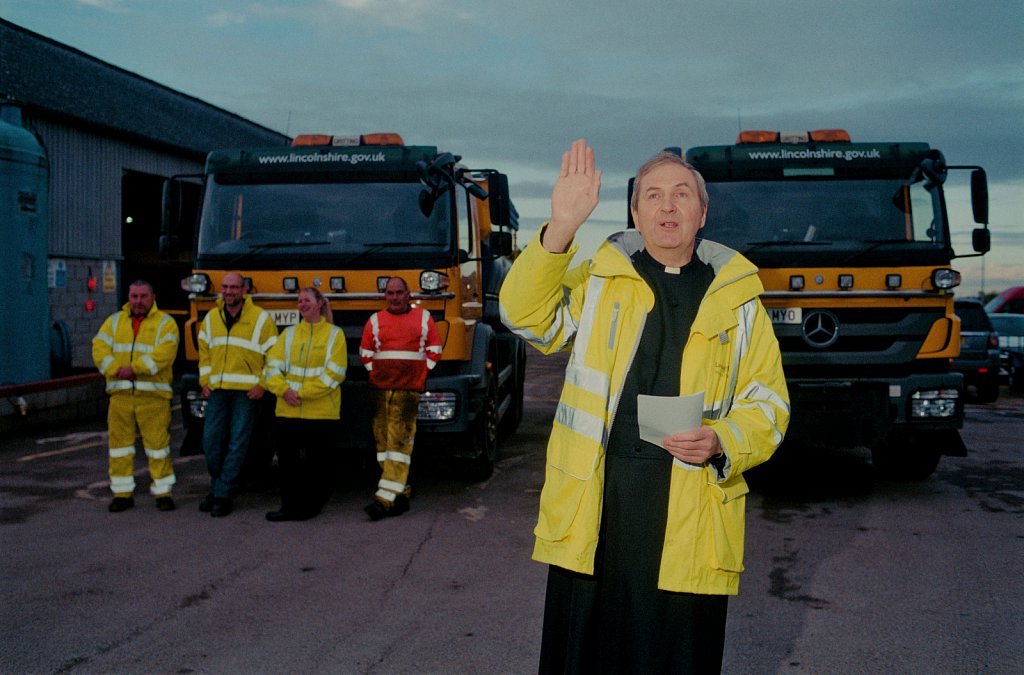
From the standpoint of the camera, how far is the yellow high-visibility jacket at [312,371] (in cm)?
744

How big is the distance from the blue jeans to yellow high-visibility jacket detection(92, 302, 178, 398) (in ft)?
1.53

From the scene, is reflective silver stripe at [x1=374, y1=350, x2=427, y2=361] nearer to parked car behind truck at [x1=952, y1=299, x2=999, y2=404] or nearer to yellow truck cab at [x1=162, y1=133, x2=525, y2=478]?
yellow truck cab at [x1=162, y1=133, x2=525, y2=478]

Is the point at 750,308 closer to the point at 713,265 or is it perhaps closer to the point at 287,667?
the point at 713,265

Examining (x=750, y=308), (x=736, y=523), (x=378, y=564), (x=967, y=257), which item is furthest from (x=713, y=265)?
(x=967, y=257)

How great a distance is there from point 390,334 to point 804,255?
337 cm

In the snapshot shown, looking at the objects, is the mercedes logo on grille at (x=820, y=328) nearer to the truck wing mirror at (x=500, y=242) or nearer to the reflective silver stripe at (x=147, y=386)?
the truck wing mirror at (x=500, y=242)

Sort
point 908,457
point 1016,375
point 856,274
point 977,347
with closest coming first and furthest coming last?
1. point 856,274
2. point 908,457
3. point 977,347
4. point 1016,375

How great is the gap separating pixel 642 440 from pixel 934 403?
599cm

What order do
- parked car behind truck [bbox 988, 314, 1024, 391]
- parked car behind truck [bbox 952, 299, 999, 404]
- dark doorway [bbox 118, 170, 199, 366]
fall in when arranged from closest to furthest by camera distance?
1. parked car behind truck [bbox 952, 299, 999, 404]
2. parked car behind truck [bbox 988, 314, 1024, 391]
3. dark doorway [bbox 118, 170, 199, 366]

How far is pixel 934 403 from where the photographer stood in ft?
25.7

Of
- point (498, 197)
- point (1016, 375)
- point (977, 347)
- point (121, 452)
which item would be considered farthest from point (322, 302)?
point (1016, 375)

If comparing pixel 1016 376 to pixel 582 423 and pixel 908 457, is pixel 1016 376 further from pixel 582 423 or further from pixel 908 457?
pixel 582 423

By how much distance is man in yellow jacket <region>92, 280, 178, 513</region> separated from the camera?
25.2 ft

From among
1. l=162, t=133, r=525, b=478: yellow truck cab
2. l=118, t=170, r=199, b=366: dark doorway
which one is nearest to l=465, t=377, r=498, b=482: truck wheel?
l=162, t=133, r=525, b=478: yellow truck cab
